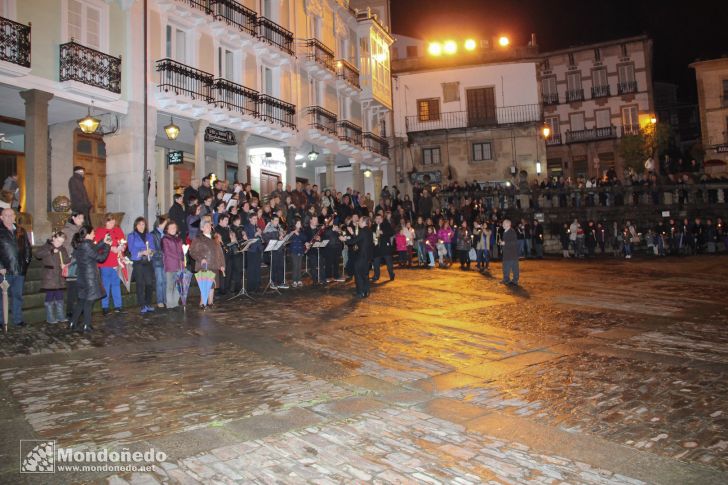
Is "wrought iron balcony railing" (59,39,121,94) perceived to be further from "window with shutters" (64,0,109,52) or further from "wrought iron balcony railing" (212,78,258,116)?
"wrought iron balcony railing" (212,78,258,116)

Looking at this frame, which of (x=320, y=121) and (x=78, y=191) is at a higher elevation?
(x=320, y=121)

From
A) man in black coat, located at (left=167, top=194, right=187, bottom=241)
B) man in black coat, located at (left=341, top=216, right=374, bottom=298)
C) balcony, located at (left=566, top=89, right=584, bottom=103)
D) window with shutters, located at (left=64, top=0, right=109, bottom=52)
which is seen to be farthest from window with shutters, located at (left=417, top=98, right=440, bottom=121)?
man in black coat, located at (left=167, top=194, right=187, bottom=241)

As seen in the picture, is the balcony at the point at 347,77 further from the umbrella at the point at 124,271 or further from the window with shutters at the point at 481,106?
the umbrella at the point at 124,271

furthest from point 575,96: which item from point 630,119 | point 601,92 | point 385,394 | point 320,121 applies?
point 385,394

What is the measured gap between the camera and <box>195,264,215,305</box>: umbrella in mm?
11820

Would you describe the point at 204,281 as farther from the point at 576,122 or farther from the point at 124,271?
the point at 576,122

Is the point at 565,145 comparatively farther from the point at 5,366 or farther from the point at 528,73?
the point at 5,366

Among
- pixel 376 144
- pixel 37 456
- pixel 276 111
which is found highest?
pixel 376 144

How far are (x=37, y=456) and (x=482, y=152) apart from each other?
37369 mm

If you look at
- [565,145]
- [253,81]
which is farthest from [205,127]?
[565,145]

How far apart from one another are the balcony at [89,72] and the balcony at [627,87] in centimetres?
4315

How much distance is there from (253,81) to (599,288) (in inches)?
675

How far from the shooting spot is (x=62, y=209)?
16.2m

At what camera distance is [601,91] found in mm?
47625
